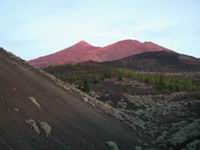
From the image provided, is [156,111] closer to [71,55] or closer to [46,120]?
[46,120]

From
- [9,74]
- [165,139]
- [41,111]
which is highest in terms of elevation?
[9,74]

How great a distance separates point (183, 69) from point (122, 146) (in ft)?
240

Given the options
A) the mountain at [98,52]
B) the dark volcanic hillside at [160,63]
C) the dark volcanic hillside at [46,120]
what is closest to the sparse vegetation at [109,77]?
the dark volcanic hillside at [46,120]

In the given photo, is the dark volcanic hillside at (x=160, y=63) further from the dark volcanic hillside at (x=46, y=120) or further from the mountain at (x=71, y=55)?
the dark volcanic hillside at (x=46, y=120)

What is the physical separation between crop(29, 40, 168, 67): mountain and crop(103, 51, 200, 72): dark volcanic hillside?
66.6ft

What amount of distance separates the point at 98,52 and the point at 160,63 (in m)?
34.8

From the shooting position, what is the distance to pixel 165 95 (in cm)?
5044

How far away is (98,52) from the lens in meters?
134

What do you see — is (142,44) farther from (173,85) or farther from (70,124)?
(70,124)

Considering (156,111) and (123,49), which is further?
(123,49)

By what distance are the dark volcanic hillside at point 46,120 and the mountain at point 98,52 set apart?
3814 inches

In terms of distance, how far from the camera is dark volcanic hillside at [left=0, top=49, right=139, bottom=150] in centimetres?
1750

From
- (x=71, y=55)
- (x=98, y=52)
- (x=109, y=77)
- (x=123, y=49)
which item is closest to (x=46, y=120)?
(x=109, y=77)

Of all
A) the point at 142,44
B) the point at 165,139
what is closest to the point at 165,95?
the point at 165,139
